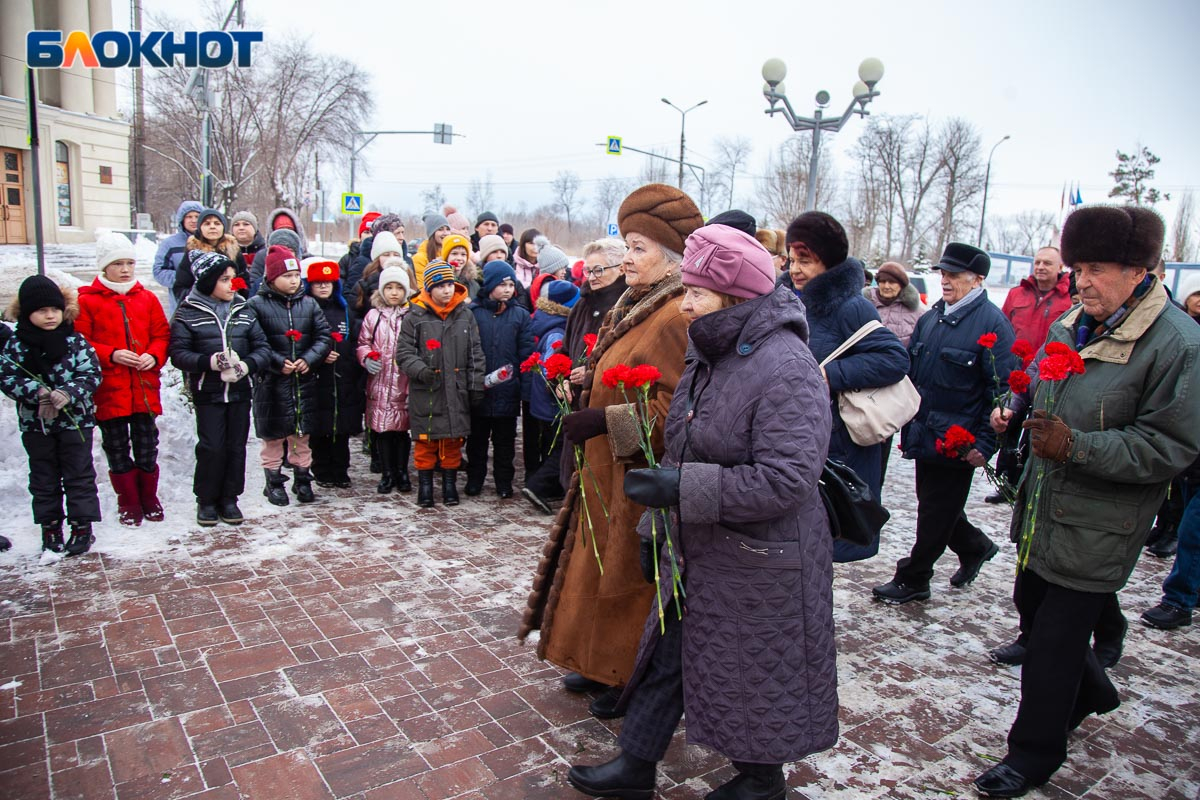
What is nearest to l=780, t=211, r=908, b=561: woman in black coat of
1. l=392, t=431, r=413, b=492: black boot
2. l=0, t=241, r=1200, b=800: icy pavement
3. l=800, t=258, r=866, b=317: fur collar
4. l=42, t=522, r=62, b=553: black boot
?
l=800, t=258, r=866, b=317: fur collar

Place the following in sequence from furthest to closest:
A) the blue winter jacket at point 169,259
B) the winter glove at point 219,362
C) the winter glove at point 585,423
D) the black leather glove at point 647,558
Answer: the blue winter jacket at point 169,259 → the winter glove at point 219,362 → the winter glove at point 585,423 → the black leather glove at point 647,558

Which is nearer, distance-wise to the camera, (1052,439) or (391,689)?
(1052,439)

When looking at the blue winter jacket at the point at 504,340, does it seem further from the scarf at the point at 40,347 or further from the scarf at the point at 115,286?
the scarf at the point at 40,347

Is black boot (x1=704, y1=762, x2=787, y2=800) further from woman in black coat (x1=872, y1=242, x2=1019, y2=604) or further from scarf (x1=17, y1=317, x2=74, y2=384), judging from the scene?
scarf (x1=17, y1=317, x2=74, y2=384)

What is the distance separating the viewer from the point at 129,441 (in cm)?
568

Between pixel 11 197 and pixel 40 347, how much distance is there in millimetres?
28754

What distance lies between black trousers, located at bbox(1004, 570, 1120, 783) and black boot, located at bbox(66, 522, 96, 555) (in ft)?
17.2

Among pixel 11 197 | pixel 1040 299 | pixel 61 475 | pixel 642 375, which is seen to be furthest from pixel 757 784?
pixel 11 197

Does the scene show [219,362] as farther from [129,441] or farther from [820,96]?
[820,96]

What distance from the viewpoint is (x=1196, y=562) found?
491 cm

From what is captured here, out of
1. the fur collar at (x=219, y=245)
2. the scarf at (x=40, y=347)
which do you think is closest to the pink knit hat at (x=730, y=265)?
the scarf at (x=40, y=347)

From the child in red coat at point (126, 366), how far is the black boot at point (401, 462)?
1892 mm

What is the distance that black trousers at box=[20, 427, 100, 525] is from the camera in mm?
5070

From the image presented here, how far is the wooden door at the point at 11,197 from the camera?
88.3 ft
